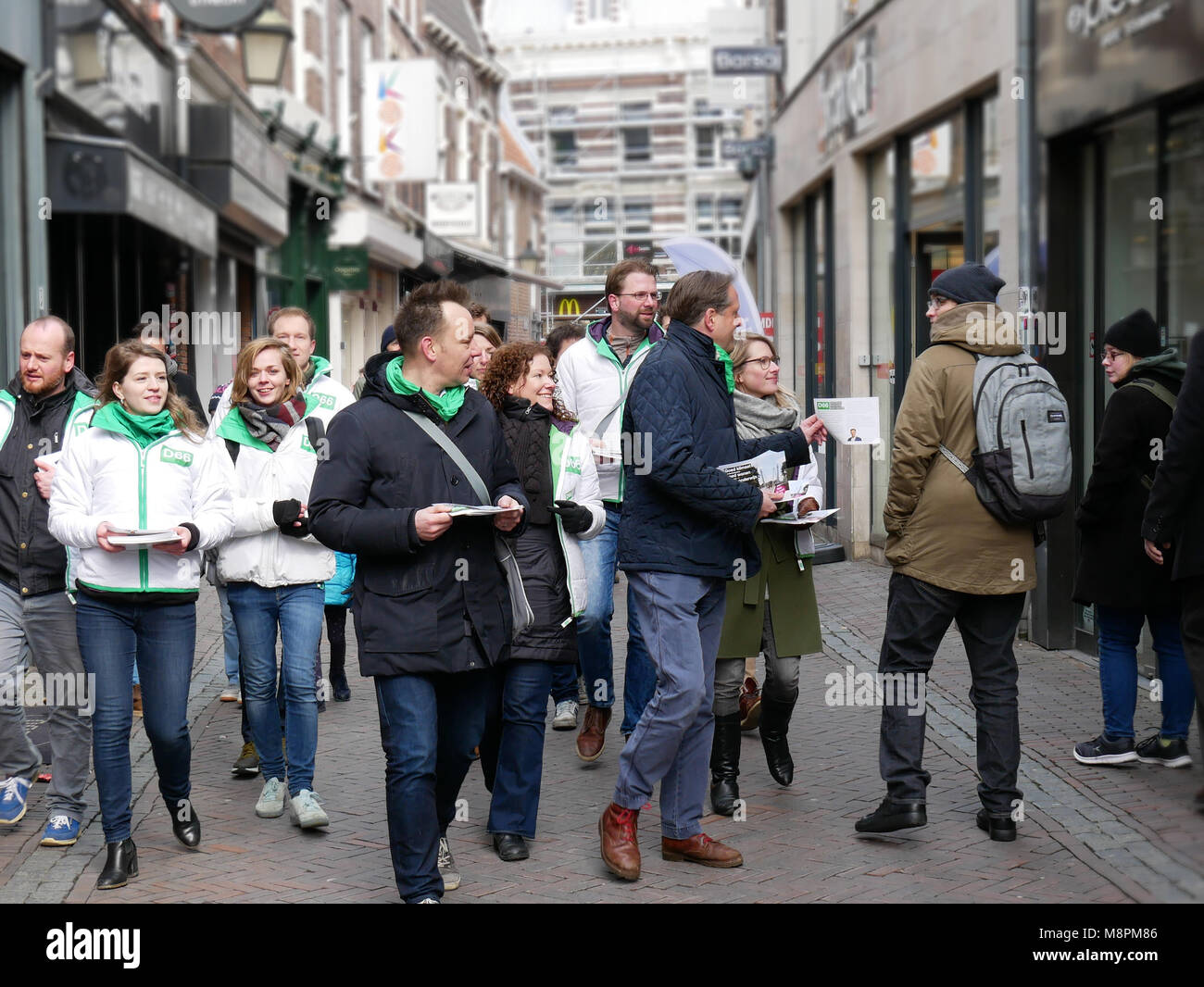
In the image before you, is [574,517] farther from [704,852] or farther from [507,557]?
[704,852]

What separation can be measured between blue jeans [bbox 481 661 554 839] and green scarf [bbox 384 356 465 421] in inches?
41.9

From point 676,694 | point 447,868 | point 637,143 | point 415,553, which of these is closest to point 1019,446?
point 676,694

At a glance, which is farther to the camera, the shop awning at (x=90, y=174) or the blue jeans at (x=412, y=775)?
the shop awning at (x=90, y=174)

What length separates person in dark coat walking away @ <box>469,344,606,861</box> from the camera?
17.8 feet

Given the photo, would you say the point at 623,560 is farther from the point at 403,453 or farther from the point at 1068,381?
the point at 1068,381

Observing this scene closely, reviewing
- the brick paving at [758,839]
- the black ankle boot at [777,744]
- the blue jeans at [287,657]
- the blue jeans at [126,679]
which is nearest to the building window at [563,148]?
the brick paving at [758,839]

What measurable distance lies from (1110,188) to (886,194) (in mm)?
4985

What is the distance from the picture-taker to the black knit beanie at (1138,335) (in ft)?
21.4

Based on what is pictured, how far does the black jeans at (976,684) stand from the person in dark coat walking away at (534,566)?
1.20 m

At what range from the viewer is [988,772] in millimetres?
5570

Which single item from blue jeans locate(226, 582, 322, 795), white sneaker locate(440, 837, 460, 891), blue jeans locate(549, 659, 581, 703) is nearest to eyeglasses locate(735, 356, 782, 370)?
blue jeans locate(226, 582, 322, 795)

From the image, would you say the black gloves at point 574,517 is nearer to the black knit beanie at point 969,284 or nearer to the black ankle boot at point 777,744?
the black ankle boot at point 777,744

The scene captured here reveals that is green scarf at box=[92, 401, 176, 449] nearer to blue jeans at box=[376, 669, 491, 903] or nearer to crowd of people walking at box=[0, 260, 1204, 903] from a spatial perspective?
crowd of people walking at box=[0, 260, 1204, 903]

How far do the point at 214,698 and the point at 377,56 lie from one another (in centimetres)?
2259
